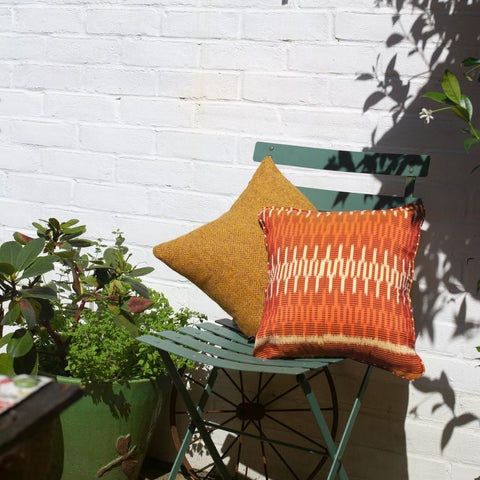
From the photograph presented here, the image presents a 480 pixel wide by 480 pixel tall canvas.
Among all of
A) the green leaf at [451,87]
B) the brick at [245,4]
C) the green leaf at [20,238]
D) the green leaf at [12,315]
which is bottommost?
the green leaf at [12,315]

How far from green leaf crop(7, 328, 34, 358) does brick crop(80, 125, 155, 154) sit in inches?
33.8

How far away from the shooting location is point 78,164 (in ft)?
9.91

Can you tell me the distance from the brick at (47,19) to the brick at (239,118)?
571 mm

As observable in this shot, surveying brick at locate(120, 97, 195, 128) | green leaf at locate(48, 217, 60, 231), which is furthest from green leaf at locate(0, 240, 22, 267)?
brick at locate(120, 97, 195, 128)

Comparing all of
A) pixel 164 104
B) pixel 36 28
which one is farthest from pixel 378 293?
pixel 36 28

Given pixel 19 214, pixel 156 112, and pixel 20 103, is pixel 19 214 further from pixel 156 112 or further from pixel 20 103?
pixel 156 112

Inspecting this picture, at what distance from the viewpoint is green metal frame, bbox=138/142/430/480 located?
6.98 feet

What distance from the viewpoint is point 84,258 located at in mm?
2635

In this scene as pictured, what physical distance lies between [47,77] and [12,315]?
1.11 metres

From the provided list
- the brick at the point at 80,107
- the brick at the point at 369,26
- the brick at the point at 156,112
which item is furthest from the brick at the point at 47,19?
the brick at the point at 369,26

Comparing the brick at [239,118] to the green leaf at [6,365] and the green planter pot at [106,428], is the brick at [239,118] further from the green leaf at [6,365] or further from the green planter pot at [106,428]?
the green leaf at [6,365]

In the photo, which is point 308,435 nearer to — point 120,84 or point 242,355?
point 242,355

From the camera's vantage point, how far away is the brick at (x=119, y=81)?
9.50ft

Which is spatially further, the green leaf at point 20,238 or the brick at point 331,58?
the brick at point 331,58
